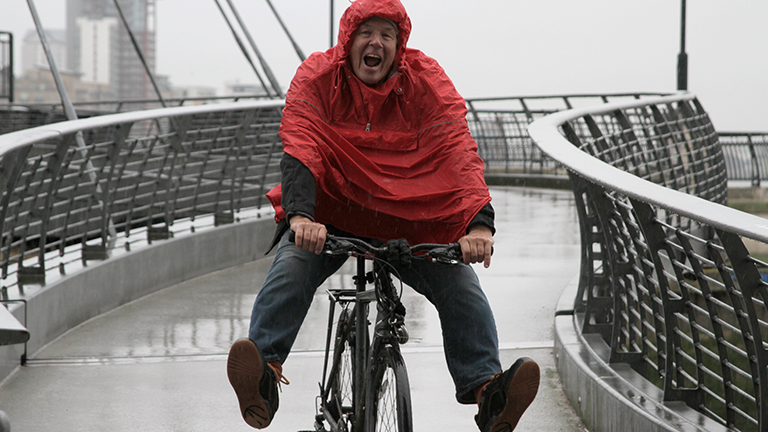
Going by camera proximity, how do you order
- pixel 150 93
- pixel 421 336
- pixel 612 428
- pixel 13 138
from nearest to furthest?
pixel 612 428, pixel 13 138, pixel 421 336, pixel 150 93

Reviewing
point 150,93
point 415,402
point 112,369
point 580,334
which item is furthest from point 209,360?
point 150,93

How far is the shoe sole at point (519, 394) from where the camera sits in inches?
111

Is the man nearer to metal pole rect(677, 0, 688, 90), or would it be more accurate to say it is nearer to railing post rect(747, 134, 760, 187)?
metal pole rect(677, 0, 688, 90)

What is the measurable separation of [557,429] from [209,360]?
2.08 m

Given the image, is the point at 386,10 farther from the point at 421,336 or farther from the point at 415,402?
the point at 421,336

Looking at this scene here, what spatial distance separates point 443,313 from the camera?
3.02m

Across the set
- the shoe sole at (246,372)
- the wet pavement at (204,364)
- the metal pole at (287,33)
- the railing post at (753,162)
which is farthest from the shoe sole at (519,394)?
the railing post at (753,162)

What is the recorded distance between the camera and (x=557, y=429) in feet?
13.4

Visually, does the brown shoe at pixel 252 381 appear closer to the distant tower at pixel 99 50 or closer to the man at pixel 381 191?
the man at pixel 381 191

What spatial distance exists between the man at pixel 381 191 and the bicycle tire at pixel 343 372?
231mm

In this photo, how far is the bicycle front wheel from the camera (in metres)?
2.64

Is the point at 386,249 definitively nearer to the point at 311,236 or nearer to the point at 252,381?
the point at 311,236

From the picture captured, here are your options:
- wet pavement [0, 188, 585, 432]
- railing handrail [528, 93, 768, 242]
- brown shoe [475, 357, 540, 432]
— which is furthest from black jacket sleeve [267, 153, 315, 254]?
wet pavement [0, 188, 585, 432]

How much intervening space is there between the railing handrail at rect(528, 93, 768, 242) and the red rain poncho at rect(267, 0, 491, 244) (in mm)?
474
